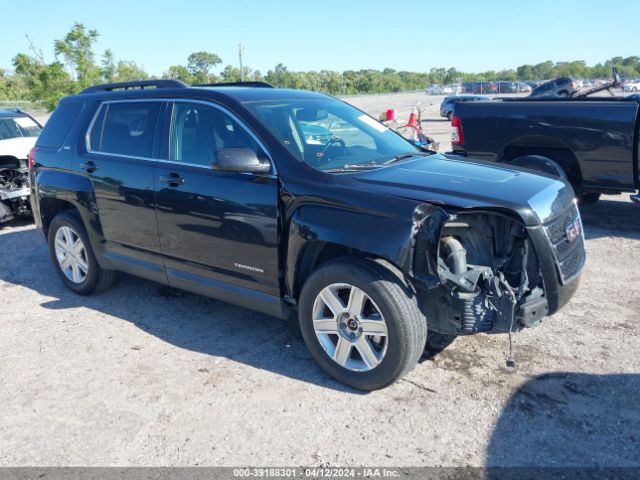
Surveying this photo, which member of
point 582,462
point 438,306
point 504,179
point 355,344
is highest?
point 504,179

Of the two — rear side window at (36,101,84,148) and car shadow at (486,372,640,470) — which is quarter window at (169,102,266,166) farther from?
car shadow at (486,372,640,470)

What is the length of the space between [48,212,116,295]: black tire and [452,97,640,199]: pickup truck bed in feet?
16.0

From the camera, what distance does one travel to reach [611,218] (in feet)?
25.6

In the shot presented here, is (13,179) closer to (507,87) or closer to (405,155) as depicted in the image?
(405,155)

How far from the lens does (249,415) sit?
3428mm

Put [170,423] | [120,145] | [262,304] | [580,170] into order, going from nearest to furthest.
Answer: [170,423], [262,304], [120,145], [580,170]

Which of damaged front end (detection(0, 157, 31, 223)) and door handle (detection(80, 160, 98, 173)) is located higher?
door handle (detection(80, 160, 98, 173))

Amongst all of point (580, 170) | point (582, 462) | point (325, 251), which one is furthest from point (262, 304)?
point (580, 170)

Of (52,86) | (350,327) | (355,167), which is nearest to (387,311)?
(350,327)

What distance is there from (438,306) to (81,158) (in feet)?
11.9

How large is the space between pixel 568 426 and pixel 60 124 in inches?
201

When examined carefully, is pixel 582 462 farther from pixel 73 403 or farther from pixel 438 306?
pixel 73 403

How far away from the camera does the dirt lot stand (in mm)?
3072

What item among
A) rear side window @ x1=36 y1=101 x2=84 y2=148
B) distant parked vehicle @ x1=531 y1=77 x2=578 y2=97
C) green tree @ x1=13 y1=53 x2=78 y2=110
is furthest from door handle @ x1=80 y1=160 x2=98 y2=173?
green tree @ x1=13 y1=53 x2=78 y2=110
